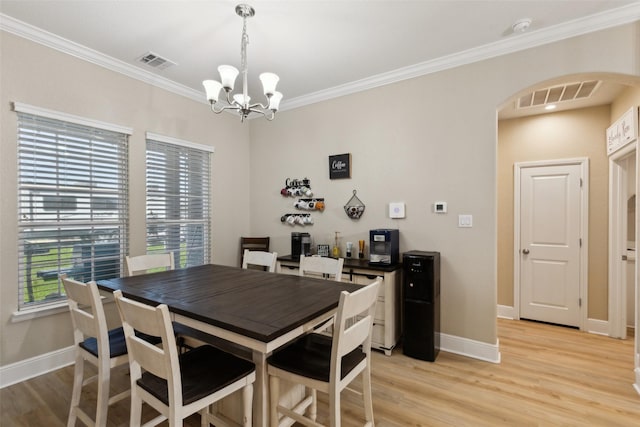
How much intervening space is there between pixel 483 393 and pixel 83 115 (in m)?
4.09

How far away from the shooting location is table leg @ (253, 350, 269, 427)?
1538 mm

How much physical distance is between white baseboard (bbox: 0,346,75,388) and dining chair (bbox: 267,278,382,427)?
85.9 inches

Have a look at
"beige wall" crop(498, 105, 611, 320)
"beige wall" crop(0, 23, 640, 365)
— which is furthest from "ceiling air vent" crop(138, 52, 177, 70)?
"beige wall" crop(498, 105, 611, 320)

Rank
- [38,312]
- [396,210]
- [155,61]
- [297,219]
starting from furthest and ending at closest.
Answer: [297,219], [396,210], [155,61], [38,312]

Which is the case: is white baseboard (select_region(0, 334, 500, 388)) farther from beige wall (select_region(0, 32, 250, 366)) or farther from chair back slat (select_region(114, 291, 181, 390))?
chair back slat (select_region(114, 291, 181, 390))

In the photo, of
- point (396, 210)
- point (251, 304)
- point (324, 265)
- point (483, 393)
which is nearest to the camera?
point (251, 304)

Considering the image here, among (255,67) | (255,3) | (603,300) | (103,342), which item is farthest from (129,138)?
(603,300)

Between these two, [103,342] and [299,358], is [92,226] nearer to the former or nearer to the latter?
[103,342]

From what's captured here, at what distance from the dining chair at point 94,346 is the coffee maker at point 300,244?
205 centimetres

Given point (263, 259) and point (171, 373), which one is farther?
point (263, 259)

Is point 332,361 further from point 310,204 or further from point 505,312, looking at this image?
point 505,312

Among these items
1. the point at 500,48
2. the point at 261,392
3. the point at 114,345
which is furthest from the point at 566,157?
the point at 114,345

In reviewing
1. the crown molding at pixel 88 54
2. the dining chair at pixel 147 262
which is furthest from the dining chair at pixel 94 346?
the crown molding at pixel 88 54

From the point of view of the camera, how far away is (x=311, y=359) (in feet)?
5.30
